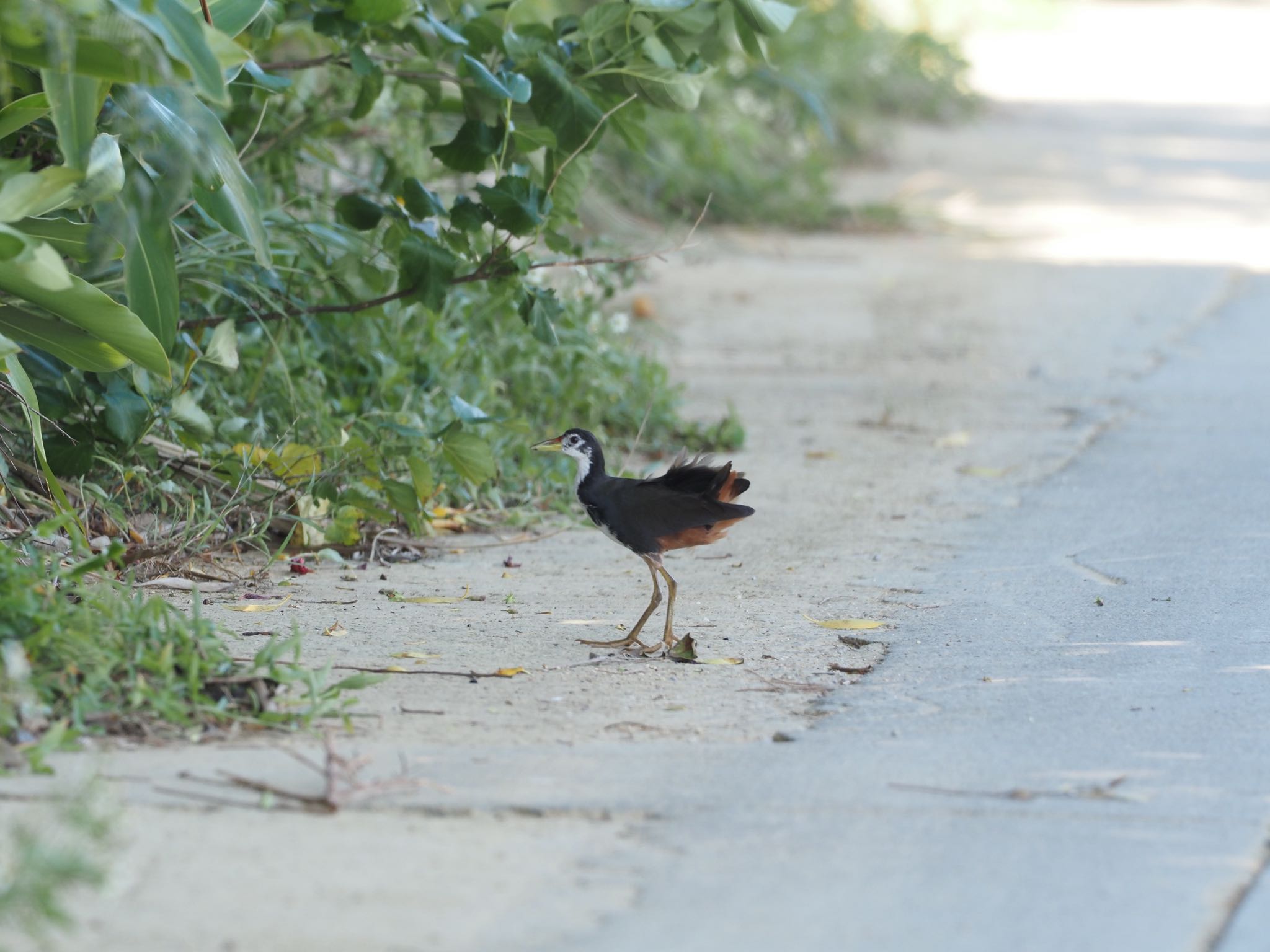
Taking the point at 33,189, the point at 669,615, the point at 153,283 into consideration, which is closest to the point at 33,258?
the point at 33,189

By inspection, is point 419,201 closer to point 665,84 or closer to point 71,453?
point 665,84

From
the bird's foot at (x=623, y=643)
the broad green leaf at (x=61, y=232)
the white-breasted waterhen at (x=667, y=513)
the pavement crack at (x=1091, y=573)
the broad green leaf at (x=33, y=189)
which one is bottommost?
the bird's foot at (x=623, y=643)

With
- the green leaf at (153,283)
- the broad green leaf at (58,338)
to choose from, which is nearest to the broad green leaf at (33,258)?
the broad green leaf at (58,338)

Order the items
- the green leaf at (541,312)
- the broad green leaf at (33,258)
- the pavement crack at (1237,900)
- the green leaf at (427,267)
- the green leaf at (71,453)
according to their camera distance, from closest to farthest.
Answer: the pavement crack at (1237,900) < the broad green leaf at (33,258) < the green leaf at (71,453) < the green leaf at (427,267) < the green leaf at (541,312)

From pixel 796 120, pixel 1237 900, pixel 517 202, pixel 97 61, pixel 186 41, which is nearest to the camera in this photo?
pixel 1237 900

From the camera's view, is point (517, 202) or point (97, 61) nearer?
point (97, 61)

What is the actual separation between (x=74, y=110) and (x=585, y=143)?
1725 millimetres

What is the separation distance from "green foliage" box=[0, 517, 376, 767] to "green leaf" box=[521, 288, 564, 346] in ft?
5.74

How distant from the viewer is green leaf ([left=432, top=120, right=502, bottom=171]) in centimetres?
473

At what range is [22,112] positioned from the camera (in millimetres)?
3652

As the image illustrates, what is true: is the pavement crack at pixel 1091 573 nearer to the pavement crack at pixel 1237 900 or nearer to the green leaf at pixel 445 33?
the pavement crack at pixel 1237 900

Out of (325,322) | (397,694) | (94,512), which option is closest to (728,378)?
(325,322)

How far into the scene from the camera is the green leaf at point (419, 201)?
459cm

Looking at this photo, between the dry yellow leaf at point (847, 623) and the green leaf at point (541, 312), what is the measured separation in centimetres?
128
